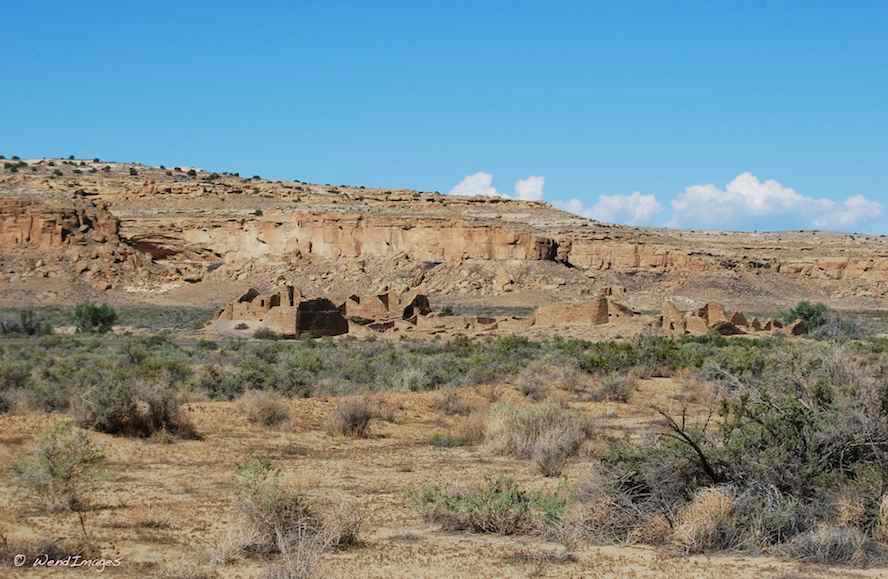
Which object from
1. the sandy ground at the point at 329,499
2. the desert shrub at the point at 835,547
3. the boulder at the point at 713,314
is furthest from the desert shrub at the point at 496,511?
the boulder at the point at 713,314

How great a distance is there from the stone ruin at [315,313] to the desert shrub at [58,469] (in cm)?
2856

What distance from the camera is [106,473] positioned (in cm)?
1246

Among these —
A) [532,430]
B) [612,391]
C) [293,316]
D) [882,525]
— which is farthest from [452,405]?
[293,316]

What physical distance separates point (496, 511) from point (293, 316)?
99.7 feet

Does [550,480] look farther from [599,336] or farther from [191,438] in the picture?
[599,336]

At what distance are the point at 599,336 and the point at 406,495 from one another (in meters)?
26.4

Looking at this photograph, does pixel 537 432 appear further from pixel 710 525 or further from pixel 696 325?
pixel 696 325

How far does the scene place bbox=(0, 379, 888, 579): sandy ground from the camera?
8.75 metres

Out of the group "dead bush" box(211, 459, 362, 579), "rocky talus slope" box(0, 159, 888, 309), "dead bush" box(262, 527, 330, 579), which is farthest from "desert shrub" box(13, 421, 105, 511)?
"rocky talus slope" box(0, 159, 888, 309)

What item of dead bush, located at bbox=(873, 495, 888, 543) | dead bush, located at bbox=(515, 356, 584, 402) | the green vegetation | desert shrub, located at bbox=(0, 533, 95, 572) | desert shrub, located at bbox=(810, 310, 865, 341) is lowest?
desert shrub, located at bbox=(0, 533, 95, 572)

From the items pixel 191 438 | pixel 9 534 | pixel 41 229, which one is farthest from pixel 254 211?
pixel 9 534

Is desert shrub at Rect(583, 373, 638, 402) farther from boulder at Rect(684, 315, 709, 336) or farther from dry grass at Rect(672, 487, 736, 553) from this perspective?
boulder at Rect(684, 315, 709, 336)

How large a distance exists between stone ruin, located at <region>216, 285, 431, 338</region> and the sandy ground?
20.8 meters

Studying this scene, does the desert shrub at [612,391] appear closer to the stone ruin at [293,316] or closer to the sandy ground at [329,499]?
the sandy ground at [329,499]
